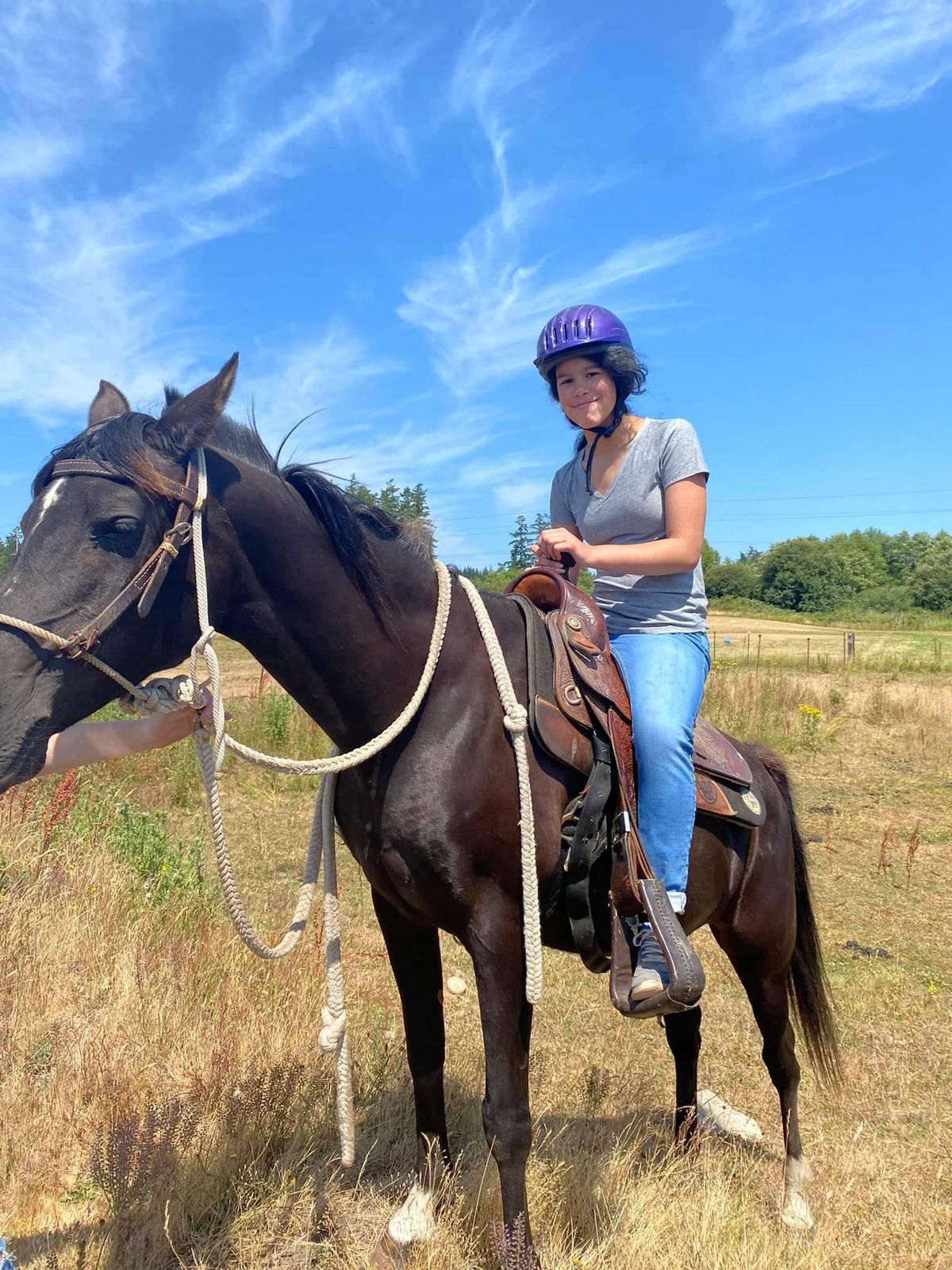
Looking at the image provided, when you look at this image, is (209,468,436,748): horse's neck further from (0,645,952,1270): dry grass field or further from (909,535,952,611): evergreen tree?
(909,535,952,611): evergreen tree

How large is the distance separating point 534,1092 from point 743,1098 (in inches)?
43.2

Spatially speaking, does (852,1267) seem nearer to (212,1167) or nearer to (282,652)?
(212,1167)

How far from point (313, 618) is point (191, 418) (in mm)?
587

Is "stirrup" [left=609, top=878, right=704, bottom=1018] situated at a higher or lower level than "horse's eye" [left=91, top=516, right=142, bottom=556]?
lower

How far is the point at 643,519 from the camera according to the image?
262 centimetres

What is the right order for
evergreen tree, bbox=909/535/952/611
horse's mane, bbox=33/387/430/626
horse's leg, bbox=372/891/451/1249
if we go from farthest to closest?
evergreen tree, bbox=909/535/952/611 < horse's leg, bbox=372/891/451/1249 < horse's mane, bbox=33/387/430/626

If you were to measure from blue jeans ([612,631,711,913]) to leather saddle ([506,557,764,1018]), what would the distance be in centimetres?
5

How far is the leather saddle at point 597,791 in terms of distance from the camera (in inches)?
90.4

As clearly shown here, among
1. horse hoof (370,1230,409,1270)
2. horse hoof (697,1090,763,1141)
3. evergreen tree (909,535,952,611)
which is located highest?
evergreen tree (909,535,952,611)

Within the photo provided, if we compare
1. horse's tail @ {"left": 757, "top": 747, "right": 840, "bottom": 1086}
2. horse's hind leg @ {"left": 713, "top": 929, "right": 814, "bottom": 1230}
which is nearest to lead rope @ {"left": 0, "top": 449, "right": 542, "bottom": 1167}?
horse's hind leg @ {"left": 713, "top": 929, "right": 814, "bottom": 1230}

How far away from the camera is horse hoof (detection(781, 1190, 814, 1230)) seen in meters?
2.80

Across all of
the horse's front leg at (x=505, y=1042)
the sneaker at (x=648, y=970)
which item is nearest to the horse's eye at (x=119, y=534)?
the horse's front leg at (x=505, y=1042)

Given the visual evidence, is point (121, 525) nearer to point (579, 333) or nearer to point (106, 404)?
point (106, 404)

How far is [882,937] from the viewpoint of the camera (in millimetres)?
5613
